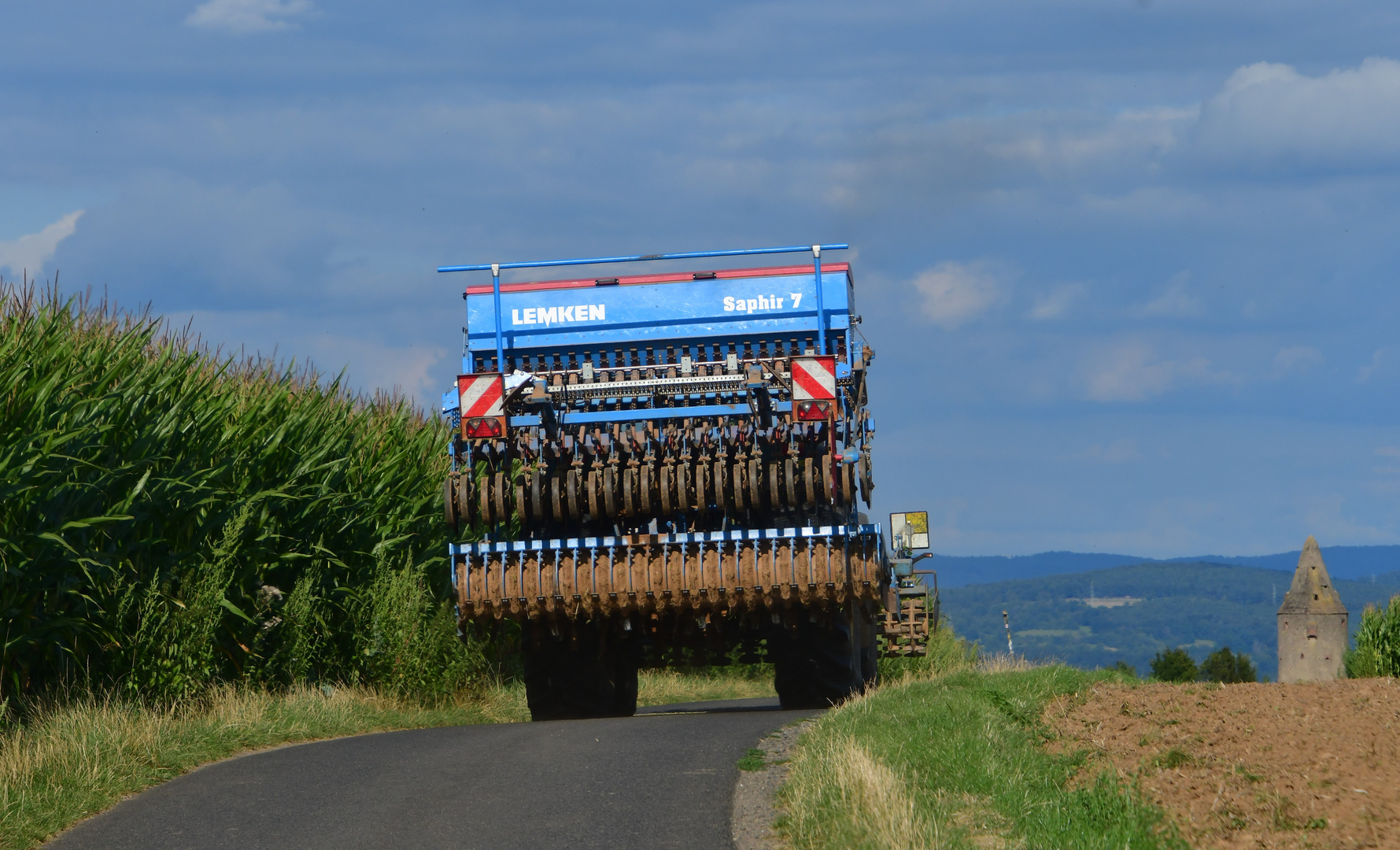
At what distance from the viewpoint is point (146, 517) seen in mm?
14102

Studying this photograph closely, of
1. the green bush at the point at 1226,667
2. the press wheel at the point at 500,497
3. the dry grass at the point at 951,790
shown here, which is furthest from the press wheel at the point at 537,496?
the green bush at the point at 1226,667

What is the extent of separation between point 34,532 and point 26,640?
889mm

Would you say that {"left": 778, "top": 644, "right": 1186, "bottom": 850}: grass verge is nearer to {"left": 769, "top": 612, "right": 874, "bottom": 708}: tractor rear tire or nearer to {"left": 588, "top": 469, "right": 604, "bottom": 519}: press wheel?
{"left": 769, "top": 612, "right": 874, "bottom": 708}: tractor rear tire

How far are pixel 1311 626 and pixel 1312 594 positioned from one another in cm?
137

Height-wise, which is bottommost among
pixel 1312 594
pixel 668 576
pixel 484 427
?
pixel 1312 594

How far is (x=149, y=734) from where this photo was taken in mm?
11273

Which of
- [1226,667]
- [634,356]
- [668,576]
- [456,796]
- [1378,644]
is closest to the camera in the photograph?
[456,796]

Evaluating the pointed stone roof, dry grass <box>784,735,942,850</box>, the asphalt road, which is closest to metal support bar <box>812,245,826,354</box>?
the asphalt road

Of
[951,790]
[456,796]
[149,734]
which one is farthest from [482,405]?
[951,790]

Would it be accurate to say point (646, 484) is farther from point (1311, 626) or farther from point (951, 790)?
point (1311, 626)

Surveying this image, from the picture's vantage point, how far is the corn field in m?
12.7

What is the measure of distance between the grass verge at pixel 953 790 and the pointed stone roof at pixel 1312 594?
5852cm

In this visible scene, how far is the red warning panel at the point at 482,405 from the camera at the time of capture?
1448cm

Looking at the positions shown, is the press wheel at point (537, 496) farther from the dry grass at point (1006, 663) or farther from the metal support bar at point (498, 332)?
the dry grass at point (1006, 663)
